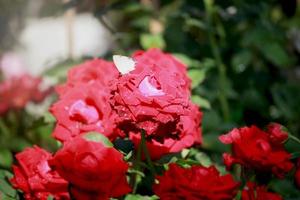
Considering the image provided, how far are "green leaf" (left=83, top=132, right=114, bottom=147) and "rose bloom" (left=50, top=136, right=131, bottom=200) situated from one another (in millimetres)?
86

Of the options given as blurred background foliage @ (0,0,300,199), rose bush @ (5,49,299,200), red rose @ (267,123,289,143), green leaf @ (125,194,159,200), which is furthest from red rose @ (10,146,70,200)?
blurred background foliage @ (0,0,300,199)

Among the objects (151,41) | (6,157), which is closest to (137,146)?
(6,157)

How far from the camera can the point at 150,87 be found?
915mm

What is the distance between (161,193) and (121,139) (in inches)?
6.4

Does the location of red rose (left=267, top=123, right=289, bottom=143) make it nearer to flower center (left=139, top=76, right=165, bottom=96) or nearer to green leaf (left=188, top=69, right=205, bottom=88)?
flower center (left=139, top=76, right=165, bottom=96)

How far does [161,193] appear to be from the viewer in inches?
36.7

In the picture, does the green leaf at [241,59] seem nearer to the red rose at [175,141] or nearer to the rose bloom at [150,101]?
the red rose at [175,141]

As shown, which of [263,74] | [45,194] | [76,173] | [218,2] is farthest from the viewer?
[263,74]

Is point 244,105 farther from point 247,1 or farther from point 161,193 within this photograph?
point 161,193

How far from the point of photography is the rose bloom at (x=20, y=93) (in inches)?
80.9

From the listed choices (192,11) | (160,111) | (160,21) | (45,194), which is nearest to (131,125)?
(160,111)

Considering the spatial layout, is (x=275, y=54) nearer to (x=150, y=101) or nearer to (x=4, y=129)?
(x=4, y=129)

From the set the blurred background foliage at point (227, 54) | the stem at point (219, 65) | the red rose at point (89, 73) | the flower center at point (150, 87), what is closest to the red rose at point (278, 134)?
the flower center at point (150, 87)

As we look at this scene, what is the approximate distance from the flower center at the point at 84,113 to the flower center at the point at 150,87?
20 cm
